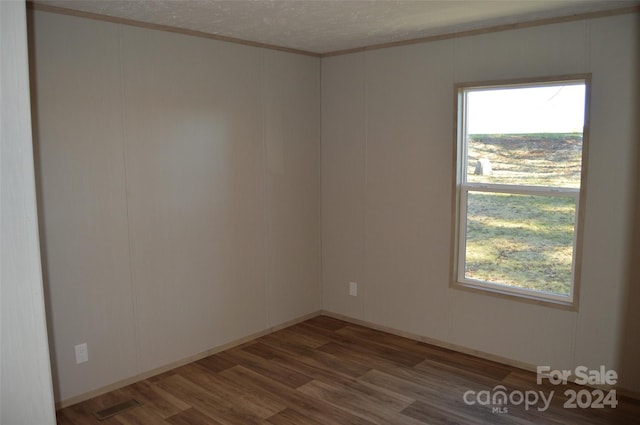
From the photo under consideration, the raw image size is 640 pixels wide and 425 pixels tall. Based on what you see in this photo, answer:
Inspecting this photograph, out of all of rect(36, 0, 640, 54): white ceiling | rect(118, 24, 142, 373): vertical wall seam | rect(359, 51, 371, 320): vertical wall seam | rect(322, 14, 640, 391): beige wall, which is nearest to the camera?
rect(36, 0, 640, 54): white ceiling

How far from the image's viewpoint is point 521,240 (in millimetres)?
3684

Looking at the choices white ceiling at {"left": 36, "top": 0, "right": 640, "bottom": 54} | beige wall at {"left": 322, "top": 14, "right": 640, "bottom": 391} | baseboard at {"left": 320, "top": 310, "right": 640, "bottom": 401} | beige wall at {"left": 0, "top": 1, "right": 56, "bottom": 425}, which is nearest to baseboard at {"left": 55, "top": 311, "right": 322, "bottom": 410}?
baseboard at {"left": 320, "top": 310, "right": 640, "bottom": 401}

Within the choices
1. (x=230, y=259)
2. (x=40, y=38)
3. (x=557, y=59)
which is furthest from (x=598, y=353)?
(x=40, y=38)

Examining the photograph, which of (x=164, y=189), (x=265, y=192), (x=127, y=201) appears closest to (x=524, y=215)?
(x=265, y=192)

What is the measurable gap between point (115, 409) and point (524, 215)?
3081mm

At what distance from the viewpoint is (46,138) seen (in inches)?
117

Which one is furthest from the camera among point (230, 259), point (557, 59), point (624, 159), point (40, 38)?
point (230, 259)

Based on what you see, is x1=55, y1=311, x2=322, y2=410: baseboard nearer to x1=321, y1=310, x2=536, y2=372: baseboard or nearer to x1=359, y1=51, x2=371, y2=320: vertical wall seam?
x1=321, y1=310, x2=536, y2=372: baseboard

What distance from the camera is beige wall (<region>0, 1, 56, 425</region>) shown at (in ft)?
4.32

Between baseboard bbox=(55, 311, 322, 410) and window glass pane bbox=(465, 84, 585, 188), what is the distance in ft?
6.90

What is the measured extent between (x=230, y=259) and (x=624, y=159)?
2885 mm

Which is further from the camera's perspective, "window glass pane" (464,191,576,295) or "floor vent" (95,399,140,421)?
"window glass pane" (464,191,576,295)

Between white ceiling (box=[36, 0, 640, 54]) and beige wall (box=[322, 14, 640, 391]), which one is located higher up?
white ceiling (box=[36, 0, 640, 54])

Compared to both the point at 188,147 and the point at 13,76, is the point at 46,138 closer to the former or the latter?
the point at 188,147
